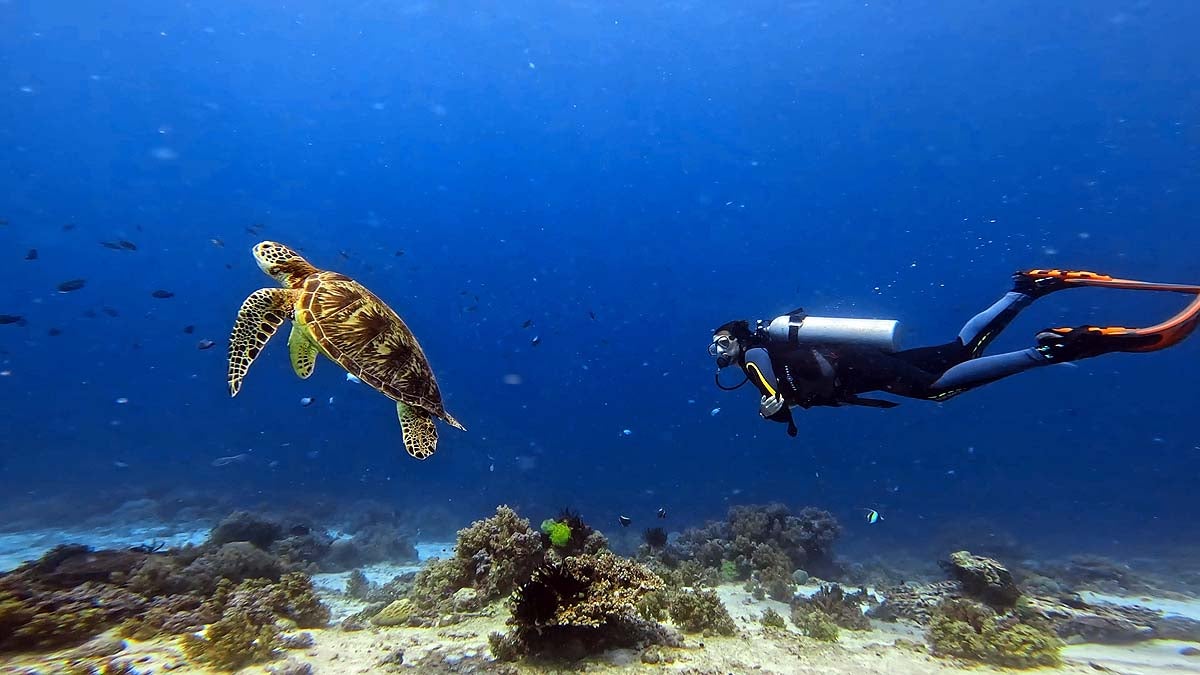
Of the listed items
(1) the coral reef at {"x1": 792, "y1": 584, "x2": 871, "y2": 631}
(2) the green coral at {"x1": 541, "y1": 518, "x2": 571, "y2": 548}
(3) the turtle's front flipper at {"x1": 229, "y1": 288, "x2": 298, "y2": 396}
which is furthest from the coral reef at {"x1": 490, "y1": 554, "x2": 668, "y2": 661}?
(3) the turtle's front flipper at {"x1": 229, "y1": 288, "x2": 298, "y2": 396}

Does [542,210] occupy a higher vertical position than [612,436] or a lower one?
higher

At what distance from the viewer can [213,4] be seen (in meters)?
47.5

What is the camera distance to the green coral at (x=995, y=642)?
229 inches

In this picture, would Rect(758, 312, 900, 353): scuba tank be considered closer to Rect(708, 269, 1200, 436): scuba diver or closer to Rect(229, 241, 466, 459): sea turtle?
Rect(708, 269, 1200, 436): scuba diver

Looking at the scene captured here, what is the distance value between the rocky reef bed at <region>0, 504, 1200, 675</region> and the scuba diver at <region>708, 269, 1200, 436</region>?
2.77 meters

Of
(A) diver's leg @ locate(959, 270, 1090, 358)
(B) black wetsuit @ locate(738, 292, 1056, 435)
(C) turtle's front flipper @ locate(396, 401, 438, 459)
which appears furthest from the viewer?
(A) diver's leg @ locate(959, 270, 1090, 358)

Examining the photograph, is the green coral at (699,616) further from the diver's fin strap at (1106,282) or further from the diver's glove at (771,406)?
the diver's fin strap at (1106,282)

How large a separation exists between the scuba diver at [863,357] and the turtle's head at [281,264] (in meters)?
5.58

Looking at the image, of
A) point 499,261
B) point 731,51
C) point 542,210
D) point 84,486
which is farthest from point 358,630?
point 499,261

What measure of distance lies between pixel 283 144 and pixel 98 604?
268 ft

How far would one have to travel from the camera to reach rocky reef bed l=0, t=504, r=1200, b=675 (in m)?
4.64

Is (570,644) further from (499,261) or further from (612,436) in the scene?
(499,261)

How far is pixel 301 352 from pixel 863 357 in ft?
24.3

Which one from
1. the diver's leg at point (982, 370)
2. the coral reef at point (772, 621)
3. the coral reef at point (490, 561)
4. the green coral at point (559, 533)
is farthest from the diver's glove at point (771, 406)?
the coral reef at point (490, 561)
